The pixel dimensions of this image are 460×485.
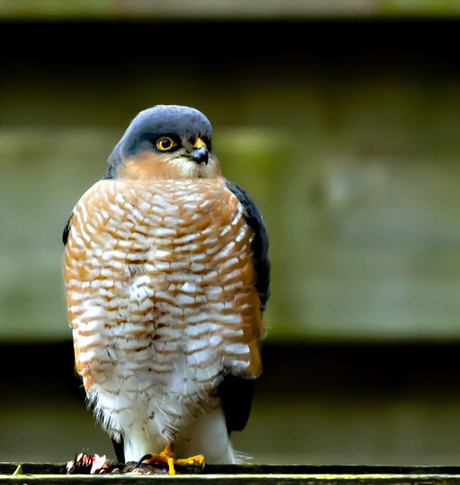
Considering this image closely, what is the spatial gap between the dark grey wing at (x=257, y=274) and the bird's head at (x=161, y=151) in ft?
0.27

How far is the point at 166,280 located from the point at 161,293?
0.08 feet

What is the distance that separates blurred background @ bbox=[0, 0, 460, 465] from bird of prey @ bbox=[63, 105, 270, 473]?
0.48 ft

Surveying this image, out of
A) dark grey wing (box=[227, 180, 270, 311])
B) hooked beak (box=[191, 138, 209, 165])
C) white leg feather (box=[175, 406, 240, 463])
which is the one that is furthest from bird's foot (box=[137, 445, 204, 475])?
hooked beak (box=[191, 138, 209, 165])

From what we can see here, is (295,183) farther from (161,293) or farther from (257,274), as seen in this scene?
(161,293)

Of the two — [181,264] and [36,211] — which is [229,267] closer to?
[181,264]

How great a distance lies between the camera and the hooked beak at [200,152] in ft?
6.31

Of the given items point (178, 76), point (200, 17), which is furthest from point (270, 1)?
point (178, 76)

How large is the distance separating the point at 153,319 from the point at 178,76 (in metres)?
0.67

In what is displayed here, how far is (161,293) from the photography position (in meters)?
1.87

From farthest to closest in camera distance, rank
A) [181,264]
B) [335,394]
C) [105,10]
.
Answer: [335,394]
[105,10]
[181,264]

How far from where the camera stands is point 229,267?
6.31ft

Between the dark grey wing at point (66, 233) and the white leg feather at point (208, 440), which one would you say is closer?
the dark grey wing at point (66, 233)

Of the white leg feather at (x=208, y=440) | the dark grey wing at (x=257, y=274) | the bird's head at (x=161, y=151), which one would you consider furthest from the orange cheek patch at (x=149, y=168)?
the white leg feather at (x=208, y=440)

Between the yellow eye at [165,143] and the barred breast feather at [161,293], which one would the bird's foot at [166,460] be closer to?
the barred breast feather at [161,293]
